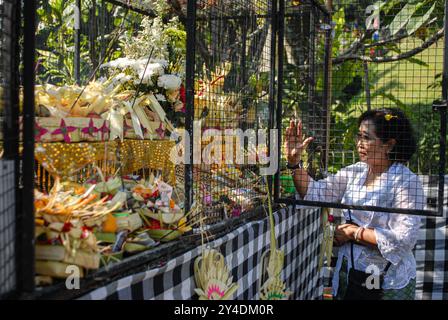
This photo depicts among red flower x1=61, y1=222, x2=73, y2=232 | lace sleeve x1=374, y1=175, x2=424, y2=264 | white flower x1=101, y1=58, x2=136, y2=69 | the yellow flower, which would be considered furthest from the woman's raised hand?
red flower x1=61, y1=222, x2=73, y2=232

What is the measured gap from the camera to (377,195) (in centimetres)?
297

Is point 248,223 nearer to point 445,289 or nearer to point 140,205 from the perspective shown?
point 140,205

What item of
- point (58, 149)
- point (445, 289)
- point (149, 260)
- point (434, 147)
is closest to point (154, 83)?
point (58, 149)

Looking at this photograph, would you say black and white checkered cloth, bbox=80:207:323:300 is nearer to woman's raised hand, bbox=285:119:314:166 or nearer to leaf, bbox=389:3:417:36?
woman's raised hand, bbox=285:119:314:166

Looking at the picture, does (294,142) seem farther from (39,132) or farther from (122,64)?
(39,132)

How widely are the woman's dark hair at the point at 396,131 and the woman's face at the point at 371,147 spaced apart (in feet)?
0.08

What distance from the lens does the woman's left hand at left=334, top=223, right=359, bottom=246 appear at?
3.03 metres

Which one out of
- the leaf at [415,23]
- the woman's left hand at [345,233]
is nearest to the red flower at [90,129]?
the woman's left hand at [345,233]

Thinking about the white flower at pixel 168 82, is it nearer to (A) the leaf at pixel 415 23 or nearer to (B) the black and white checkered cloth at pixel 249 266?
(B) the black and white checkered cloth at pixel 249 266

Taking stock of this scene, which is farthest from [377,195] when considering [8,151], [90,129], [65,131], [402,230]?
[8,151]

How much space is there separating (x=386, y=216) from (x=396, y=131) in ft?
1.56

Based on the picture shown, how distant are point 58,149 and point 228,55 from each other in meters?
0.95

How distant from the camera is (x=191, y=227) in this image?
2.16m
